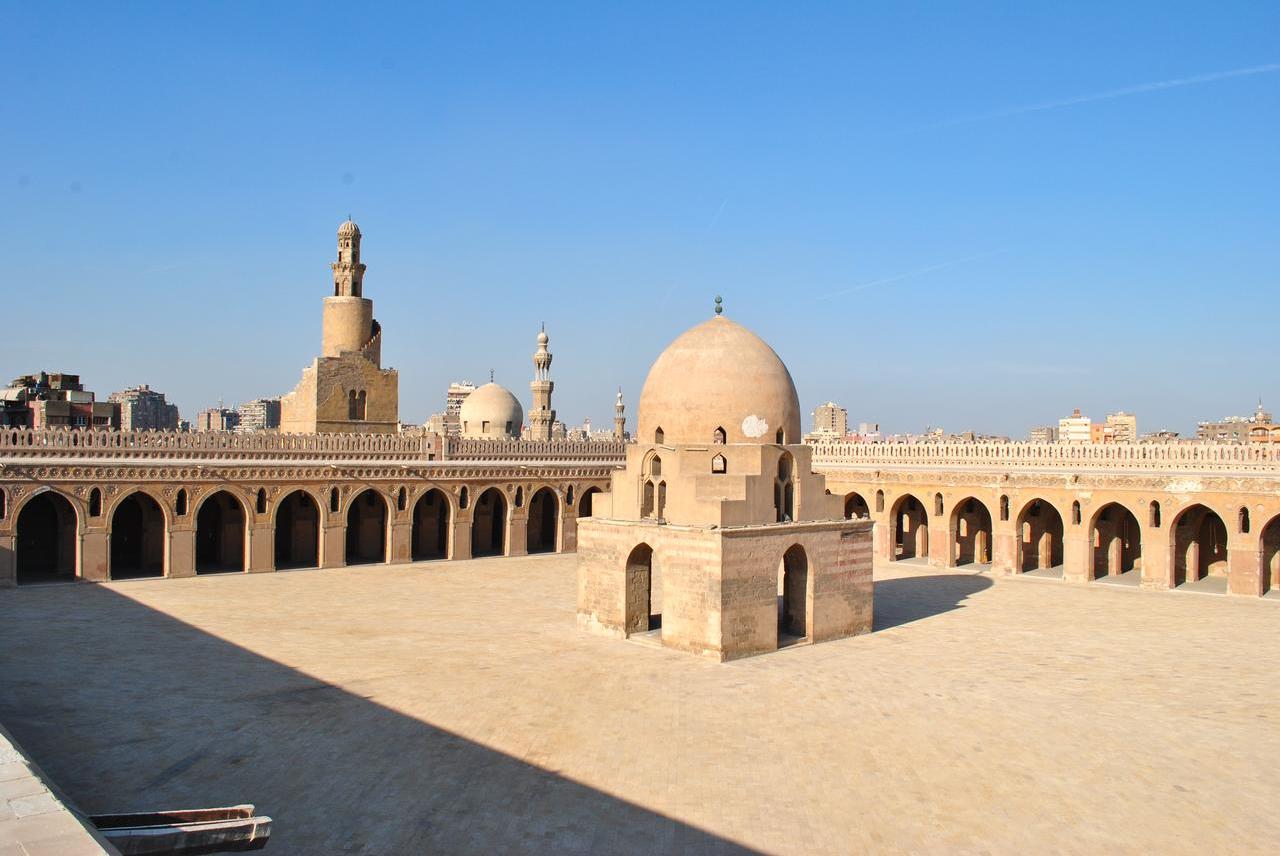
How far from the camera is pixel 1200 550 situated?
25438 mm

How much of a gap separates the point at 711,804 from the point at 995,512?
61.4 ft

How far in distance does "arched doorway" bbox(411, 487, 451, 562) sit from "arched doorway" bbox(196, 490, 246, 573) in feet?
15.4

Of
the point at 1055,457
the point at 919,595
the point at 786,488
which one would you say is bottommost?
the point at 919,595

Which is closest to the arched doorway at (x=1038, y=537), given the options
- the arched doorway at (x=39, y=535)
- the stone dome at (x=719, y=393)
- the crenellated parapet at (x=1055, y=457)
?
the crenellated parapet at (x=1055, y=457)

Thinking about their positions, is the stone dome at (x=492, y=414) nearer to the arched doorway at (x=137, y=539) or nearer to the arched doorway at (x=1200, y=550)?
the arched doorway at (x=137, y=539)

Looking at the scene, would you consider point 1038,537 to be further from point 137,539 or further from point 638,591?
point 137,539

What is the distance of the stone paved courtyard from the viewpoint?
8.85m

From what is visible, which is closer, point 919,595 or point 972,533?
point 919,595

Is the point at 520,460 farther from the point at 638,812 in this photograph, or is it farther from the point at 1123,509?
the point at 638,812

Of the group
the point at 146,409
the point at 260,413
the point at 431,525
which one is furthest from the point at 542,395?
the point at 260,413

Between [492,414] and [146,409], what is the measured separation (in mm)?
43430

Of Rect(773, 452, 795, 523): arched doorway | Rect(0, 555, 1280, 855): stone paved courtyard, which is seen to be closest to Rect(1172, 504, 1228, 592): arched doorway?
Rect(0, 555, 1280, 855): stone paved courtyard

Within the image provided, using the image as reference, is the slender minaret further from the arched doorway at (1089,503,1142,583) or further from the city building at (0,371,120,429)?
the arched doorway at (1089,503,1142,583)

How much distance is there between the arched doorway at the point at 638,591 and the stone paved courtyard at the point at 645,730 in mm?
728
